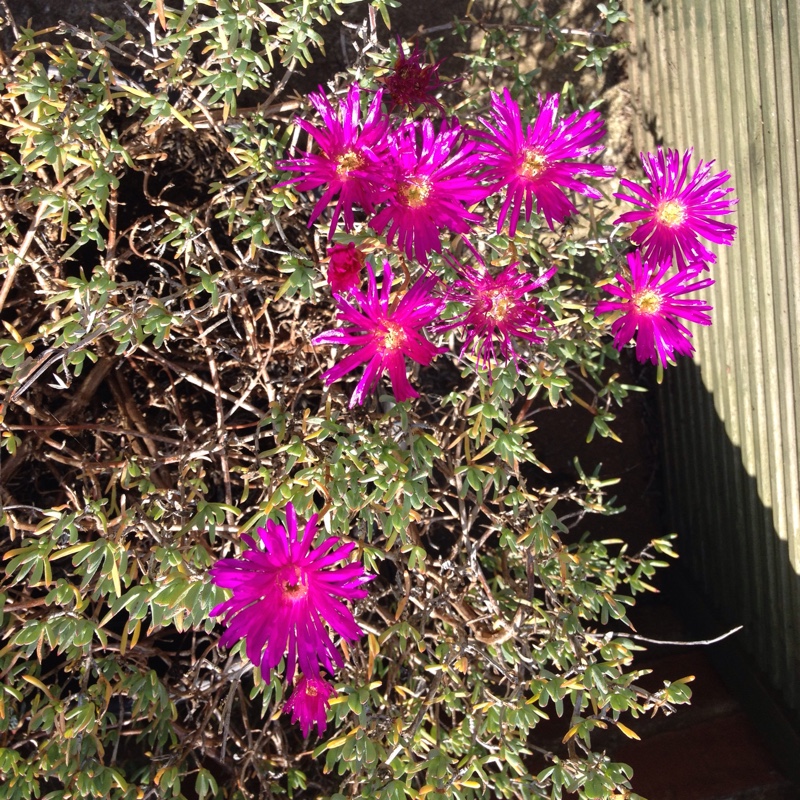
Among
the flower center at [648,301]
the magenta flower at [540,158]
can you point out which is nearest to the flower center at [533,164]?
the magenta flower at [540,158]

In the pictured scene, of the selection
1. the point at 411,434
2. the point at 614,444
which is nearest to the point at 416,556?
the point at 411,434

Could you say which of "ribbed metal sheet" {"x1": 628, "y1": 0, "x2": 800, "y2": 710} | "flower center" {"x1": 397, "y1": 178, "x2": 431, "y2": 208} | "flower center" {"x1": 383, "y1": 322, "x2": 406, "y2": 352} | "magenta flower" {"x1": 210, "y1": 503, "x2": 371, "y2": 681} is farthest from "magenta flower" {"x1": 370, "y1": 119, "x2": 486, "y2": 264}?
"ribbed metal sheet" {"x1": 628, "y1": 0, "x2": 800, "y2": 710}

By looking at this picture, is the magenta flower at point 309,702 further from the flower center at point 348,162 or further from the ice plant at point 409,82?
the ice plant at point 409,82

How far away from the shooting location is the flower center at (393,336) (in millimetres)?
1094

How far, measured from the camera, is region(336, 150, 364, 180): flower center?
109 centimetres

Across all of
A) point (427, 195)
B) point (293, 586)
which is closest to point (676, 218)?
point (427, 195)

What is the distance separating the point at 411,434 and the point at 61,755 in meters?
0.83

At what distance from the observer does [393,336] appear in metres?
1.10

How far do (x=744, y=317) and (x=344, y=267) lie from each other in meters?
0.96

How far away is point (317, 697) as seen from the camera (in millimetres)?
1166

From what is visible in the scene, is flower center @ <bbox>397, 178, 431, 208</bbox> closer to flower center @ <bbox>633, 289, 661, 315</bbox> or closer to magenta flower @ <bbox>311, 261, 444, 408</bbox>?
magenta flower @ <bbox>311, 261, 444, 408</bbox>

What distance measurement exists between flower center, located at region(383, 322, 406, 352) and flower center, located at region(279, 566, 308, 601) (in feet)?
1.15

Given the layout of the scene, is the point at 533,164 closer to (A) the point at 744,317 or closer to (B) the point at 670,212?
(B) the point at 670,212

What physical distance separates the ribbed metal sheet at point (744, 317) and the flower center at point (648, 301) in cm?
35
